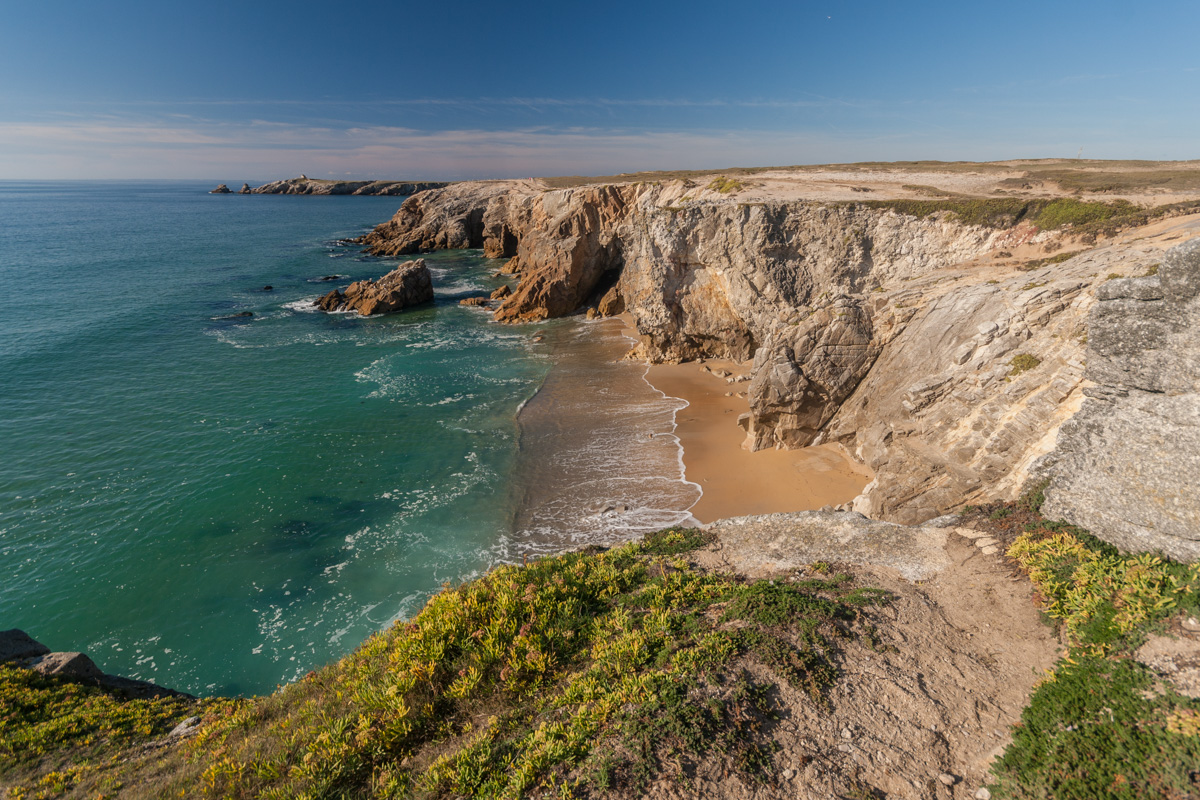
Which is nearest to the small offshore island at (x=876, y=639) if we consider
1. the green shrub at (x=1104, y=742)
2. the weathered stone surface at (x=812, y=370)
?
the green shrub at (x=1104, y=742)

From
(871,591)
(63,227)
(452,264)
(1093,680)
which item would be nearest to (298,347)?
(452,264)

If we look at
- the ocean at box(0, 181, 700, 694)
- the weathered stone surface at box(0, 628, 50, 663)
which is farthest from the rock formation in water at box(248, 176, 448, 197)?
the weathered stone surface at box(0, 628, 50, 663)

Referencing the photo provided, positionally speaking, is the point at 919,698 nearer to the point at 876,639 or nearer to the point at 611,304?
the point at 876,639

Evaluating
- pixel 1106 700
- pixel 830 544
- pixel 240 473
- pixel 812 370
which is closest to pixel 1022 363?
pixel 812 370

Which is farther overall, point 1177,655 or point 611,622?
point 611,622

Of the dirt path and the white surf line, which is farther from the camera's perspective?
the white surf line

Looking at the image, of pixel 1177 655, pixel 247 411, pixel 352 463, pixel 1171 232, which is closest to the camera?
pixel 1177 655

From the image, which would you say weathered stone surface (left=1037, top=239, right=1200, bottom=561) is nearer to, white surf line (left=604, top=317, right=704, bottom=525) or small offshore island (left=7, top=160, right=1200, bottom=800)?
small offshore island (left=7, top=160, right=1200, bottom=800)

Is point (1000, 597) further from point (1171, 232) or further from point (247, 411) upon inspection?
point (247, 411)
